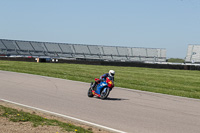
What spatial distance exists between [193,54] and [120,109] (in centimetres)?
4528

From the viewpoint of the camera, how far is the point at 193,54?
52.5m

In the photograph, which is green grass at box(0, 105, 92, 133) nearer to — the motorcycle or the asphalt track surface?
the asphalt track surface

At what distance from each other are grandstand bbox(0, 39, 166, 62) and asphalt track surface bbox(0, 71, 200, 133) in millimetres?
40928

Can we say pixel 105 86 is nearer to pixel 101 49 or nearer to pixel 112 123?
pixel 112 123

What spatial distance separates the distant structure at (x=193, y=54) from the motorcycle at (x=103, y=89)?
4179 cm

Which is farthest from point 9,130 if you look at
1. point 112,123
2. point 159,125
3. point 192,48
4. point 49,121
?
point 192,48

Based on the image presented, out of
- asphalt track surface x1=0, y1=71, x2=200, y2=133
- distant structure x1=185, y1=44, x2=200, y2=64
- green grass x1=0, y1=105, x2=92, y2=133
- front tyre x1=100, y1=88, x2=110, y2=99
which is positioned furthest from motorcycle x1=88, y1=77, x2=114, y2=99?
distant structure x1=185, y1=44, x2=200, y2=64

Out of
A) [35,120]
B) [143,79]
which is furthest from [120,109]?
[143,79]

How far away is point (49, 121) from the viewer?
7484 mm

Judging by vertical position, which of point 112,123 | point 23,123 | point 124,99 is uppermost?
point 23,123

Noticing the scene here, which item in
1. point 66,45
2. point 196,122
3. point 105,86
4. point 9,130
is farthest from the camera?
point 66,45

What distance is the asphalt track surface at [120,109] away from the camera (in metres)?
7.68

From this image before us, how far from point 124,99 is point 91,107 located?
96.0 inches

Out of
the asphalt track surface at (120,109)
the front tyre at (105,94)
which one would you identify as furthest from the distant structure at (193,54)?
the front tyre at (105,94)
